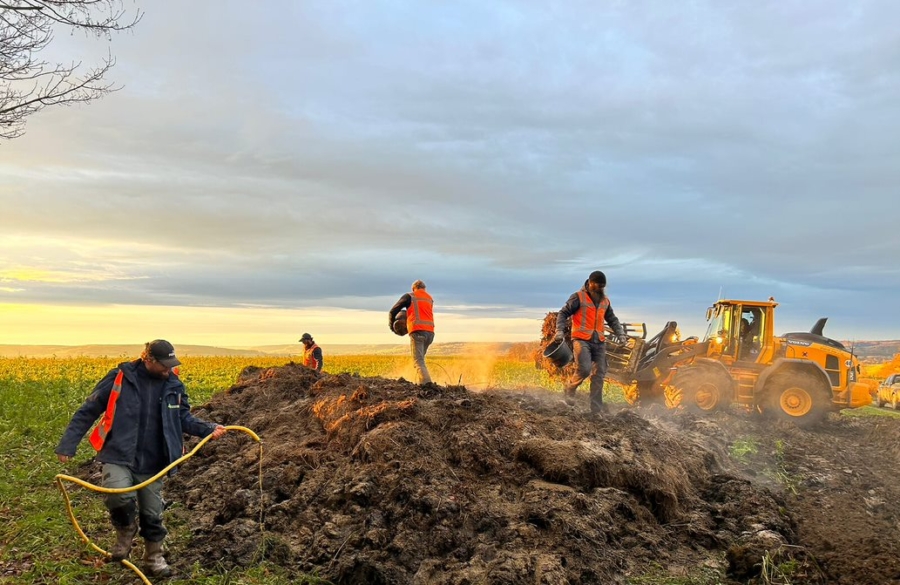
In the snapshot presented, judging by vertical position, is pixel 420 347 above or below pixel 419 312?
below

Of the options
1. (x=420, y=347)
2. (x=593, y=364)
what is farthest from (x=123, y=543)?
(x=593, y=364)

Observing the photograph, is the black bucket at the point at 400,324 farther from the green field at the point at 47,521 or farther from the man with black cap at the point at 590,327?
the green field at the point at 47,521

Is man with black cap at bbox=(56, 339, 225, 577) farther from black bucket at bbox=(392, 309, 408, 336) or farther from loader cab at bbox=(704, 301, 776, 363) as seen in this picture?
loader cab at bbox=(704, 301, 776, 363)

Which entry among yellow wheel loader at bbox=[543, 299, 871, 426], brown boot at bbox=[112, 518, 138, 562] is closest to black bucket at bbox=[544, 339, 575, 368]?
yellow wheel loader at bbox=[543, 299, 871, 426]

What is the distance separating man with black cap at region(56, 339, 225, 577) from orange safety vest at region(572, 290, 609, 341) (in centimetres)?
681

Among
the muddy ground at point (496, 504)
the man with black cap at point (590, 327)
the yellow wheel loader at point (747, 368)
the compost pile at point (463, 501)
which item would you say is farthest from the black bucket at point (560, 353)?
the yellow wheel loader at point (747, 368)

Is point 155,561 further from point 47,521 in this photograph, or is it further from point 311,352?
point 311,352

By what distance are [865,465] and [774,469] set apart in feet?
8.59

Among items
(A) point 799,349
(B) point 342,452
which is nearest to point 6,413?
(B) point 342,452

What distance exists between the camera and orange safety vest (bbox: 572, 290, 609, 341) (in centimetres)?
1070

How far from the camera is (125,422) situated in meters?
5.30

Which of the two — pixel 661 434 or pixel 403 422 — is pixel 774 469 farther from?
pixel 403 422

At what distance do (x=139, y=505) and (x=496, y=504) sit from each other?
118 inches

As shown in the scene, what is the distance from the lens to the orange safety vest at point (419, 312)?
480 inches
